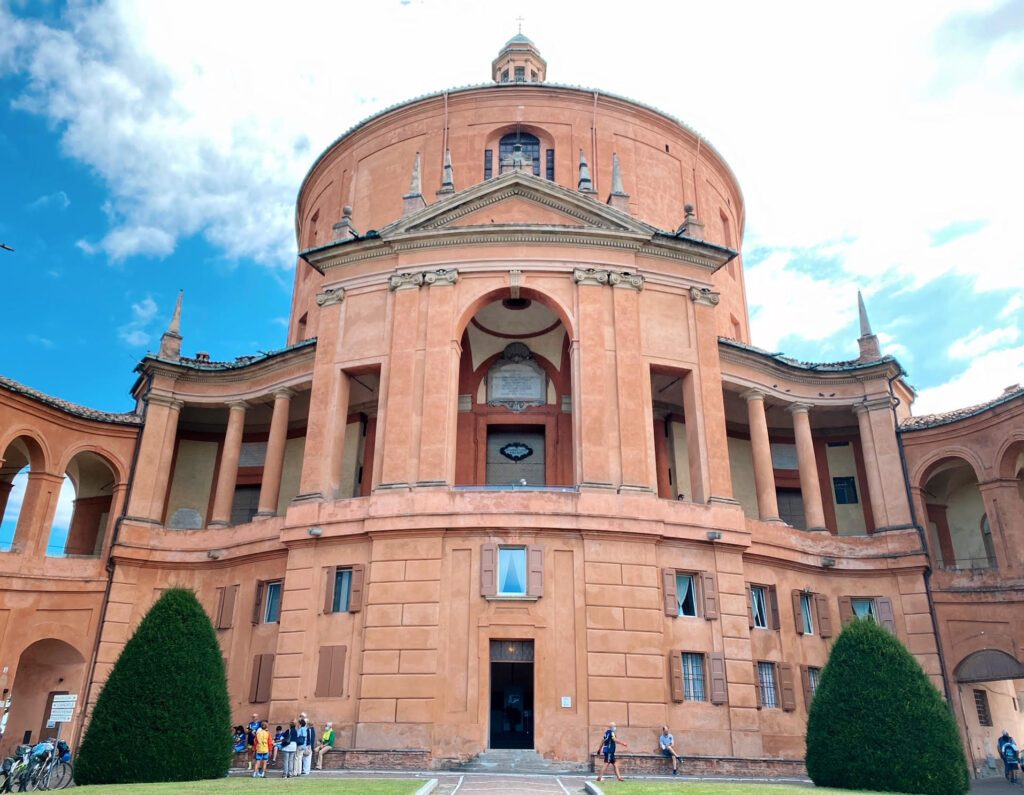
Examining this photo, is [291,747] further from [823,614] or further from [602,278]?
[823,614]

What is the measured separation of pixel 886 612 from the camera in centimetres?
2986

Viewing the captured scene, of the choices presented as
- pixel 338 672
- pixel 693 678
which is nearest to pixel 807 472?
pixel 693 678

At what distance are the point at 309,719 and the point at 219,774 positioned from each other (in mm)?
5959

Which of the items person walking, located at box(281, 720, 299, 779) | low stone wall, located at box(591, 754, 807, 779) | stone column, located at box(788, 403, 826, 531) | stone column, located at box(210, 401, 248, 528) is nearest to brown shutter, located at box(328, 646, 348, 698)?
person walking, located at box(281, 720, 299, 779)

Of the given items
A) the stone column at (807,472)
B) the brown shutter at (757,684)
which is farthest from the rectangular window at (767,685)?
the stone column at (807,472)

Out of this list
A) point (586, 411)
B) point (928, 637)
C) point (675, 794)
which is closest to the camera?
point (675, 794)

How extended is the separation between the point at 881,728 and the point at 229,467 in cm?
2390

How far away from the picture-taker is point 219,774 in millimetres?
17578

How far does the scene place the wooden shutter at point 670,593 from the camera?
2418cm

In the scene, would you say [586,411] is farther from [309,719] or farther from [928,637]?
[928,637]

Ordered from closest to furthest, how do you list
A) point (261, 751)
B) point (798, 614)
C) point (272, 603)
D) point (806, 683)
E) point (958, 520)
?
point (261, 751) < point (806, 683) < point (272, 603) < point (798, 614) < point (958, 520)

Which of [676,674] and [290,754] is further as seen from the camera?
[676,674]

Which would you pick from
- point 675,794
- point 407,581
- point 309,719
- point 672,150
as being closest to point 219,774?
point 309,719

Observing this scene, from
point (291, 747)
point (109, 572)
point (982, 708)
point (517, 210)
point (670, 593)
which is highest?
point (517, 210)
